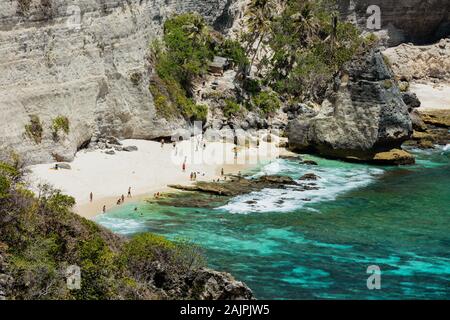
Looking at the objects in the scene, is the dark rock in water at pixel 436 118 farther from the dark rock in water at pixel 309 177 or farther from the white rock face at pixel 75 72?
the dark rock in water at pixel 309 177

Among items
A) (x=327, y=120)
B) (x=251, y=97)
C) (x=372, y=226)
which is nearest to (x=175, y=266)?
(x=372, y=226)

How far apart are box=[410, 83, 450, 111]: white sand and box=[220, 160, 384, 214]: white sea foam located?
110 ft

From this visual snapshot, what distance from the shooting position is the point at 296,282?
36.0 m

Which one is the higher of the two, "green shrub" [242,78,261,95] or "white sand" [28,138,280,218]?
"green shrub" [242,78,261,95]

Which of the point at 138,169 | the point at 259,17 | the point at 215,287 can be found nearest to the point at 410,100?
the point at 259,17

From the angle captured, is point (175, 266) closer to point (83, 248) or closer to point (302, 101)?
point (83, 248)

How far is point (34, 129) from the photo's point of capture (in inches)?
2164

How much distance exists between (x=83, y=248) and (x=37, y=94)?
34.0 m

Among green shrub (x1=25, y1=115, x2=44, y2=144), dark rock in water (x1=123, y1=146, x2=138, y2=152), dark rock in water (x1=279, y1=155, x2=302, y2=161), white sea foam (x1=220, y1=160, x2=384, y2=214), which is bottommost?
white sea foam (x1=220, y1=160, x2=384, y2=214)

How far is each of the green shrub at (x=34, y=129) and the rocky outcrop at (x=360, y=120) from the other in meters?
25.4

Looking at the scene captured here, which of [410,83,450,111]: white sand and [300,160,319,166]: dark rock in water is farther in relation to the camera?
[410,83,450,111]: white sand

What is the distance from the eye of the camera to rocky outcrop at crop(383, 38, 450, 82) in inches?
4242

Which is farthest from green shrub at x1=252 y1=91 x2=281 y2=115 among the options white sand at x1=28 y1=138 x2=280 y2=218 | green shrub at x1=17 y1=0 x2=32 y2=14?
green shrub at x1=17 y1=0 x2=32 y2=14

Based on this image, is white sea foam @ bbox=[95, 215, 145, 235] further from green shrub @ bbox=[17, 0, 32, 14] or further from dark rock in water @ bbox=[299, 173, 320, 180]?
green shrub @ bbox=[17, 0, 32, 14]
